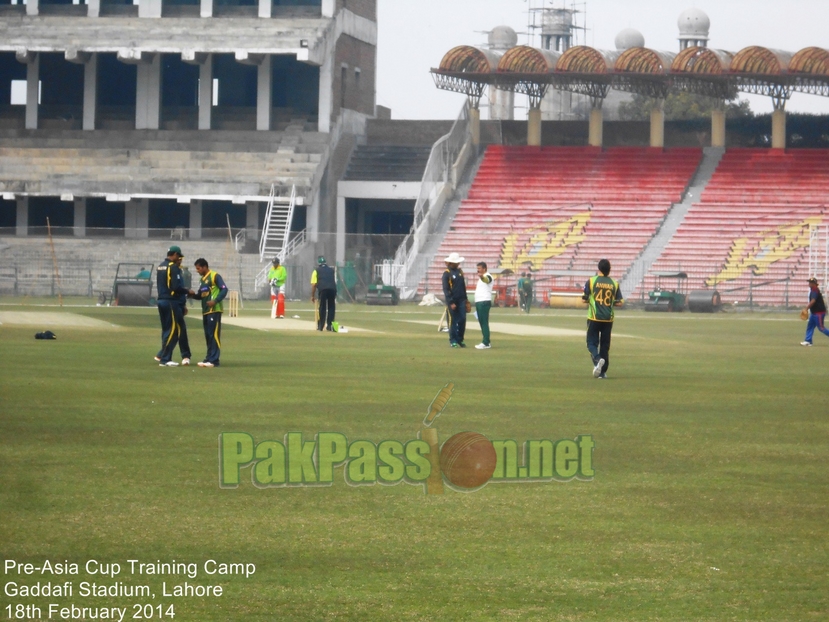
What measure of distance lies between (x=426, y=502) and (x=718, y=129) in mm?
56224

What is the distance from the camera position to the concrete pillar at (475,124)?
66.5 m

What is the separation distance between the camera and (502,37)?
81.9 metres

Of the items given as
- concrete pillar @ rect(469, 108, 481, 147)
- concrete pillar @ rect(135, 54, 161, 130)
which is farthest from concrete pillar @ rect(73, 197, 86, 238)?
concrete pillar @ rect(469, 108, 481, 147)

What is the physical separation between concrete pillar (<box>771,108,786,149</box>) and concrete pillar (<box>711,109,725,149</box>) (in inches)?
89.6

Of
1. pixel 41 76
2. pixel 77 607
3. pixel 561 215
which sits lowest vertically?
pixel 77 607

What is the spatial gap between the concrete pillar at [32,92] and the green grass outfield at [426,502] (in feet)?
158

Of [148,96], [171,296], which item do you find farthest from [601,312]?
[148,96]

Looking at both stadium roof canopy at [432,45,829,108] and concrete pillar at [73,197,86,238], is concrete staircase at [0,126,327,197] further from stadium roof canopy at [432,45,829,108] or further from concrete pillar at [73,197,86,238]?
stadium roof canopy at [432,45,829,108]

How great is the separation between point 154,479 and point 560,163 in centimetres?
5427

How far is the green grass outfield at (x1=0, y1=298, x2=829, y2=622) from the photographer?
7.24 metres

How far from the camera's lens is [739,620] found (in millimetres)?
6805

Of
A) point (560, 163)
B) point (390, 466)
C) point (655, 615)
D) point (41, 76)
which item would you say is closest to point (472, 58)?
point (560, 163)

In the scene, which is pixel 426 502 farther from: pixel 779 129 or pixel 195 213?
pixel 779 129

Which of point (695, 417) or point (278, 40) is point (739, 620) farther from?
point (278, 40)
